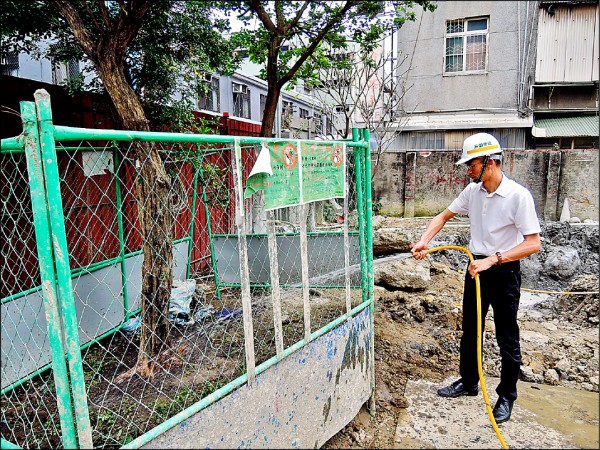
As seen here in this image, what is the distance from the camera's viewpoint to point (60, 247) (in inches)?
62.3

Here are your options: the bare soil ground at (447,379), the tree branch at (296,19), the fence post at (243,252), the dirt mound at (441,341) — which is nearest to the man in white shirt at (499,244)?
the bare soil ground at (447,379)

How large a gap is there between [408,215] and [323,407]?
1100 centimetres

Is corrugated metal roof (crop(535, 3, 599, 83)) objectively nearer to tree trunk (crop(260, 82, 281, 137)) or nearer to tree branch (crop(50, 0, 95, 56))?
tree trunk (crop(260, 82, 281, 137))

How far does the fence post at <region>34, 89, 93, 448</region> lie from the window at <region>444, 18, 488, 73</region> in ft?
44.9

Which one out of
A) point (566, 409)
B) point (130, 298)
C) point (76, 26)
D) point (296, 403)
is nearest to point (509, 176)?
point (566, 409)

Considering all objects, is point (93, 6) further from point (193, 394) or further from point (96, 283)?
point (193, 394)

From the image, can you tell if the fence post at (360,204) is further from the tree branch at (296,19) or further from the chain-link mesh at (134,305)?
the tree branch at (296,19)

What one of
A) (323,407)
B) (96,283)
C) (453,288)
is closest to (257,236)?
(96,283)

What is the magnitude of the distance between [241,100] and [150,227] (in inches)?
485

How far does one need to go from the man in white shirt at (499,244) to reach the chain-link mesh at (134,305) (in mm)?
995

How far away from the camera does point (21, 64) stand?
6430 millimetres

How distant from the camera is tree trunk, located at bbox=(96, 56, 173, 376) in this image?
3541mm

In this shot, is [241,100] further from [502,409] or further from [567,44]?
[502,409]

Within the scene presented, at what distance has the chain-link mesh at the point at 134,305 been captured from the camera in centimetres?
298
